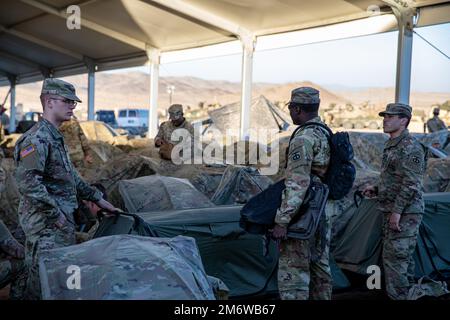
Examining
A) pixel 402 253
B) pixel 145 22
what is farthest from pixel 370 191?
pixel 145 22

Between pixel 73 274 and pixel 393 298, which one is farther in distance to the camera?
pixel 393 298

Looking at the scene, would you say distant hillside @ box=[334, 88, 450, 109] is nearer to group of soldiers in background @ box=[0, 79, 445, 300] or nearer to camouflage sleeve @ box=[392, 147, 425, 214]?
camouflage sleeve @ box=[392, 147, 425, 214]

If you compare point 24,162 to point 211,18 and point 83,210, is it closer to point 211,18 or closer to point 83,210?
point 83,210

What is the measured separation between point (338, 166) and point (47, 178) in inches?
72.4

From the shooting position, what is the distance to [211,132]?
14.6 metres

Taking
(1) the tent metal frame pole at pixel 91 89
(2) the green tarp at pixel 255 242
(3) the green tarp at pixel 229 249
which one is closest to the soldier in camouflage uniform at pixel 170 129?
(2) the green tarp at pixel 255 242

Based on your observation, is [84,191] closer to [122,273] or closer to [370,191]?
[122,273]

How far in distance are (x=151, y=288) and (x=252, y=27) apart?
1168 cm

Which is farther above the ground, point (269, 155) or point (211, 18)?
point (211, 18)

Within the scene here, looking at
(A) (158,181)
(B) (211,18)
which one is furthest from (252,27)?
(A) (158,181)

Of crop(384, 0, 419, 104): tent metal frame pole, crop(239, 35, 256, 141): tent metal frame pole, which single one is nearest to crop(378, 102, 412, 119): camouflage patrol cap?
crop(384, 0, 419, 104): tent metal frame pole

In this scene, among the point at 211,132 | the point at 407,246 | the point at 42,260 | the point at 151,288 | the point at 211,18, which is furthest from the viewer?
the point at 211,132

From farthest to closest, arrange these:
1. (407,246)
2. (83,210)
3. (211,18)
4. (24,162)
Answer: (211,18)
(407,246)
(83,210)
(24,162)

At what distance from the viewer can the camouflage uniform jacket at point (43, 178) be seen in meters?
3.46
